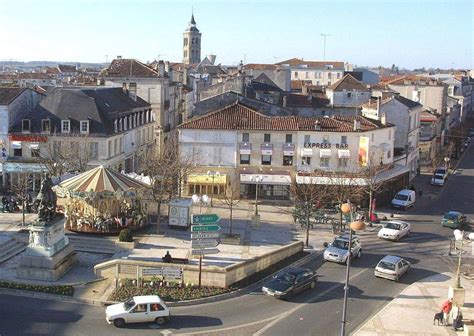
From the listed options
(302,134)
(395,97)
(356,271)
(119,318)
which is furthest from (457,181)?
(119,318)

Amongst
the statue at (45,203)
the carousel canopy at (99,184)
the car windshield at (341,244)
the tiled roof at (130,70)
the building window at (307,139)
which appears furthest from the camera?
the tiled roof at (130,70)

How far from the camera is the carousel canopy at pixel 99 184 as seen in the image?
33.9 meters

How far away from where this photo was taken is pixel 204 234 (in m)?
27.0

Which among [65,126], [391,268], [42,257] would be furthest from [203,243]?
[65,126]

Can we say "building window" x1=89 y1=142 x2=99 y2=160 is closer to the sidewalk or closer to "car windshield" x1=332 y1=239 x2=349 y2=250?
"car windshield" x1=332 y1=239 x2=349 y2=250

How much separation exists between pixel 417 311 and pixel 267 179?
2064 cm

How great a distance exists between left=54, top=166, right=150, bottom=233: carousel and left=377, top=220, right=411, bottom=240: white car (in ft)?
48.4

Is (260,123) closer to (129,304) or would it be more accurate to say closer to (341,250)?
(341,250)

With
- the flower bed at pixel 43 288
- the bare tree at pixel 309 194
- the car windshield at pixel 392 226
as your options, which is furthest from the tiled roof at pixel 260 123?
the flower bed at pixel 43 288

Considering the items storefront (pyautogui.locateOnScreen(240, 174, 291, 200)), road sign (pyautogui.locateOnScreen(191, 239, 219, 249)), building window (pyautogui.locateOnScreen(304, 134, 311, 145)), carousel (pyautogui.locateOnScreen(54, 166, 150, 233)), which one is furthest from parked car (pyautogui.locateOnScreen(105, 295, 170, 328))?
building window (pyautogui.locateOnScreen(304, 134, 311, 145))

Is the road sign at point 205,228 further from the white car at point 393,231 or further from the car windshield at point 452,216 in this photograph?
the car windshield at point 452,216

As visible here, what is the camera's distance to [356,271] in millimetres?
30297

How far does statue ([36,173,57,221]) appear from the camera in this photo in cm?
2767

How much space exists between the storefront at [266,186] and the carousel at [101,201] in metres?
11.1
